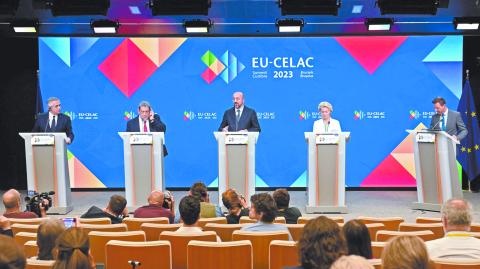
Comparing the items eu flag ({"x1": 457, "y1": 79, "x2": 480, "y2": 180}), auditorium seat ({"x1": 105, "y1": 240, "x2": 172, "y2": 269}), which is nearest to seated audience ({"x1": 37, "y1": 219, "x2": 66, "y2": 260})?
auditorium seat ({"x1": 105, "y1": 240, "x2": 172, "y2": 269})

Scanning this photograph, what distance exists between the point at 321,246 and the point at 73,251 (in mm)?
1211

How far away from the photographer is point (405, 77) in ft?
40.0

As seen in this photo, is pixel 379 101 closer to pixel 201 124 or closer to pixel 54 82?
pixel 201 124

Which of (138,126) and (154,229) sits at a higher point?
(138,126)

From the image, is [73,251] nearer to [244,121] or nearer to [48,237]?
[48,237]

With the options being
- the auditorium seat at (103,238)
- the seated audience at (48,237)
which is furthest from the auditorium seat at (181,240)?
the seated audience at (48,237)

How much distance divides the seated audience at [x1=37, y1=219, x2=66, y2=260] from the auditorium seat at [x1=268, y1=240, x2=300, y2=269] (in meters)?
1.40

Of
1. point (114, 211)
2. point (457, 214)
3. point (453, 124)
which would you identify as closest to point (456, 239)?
point (457, 214)

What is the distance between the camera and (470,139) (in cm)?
1188

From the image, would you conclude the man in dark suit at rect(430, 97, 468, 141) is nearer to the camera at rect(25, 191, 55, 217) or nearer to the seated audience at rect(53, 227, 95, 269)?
the camera at rect(25, 191, 55, 217)

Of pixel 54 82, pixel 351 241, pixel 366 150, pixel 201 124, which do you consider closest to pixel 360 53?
pixel 366 150

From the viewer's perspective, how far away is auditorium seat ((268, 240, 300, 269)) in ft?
13.6

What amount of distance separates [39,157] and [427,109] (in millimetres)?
7354

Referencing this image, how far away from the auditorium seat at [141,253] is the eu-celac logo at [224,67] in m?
8.26
